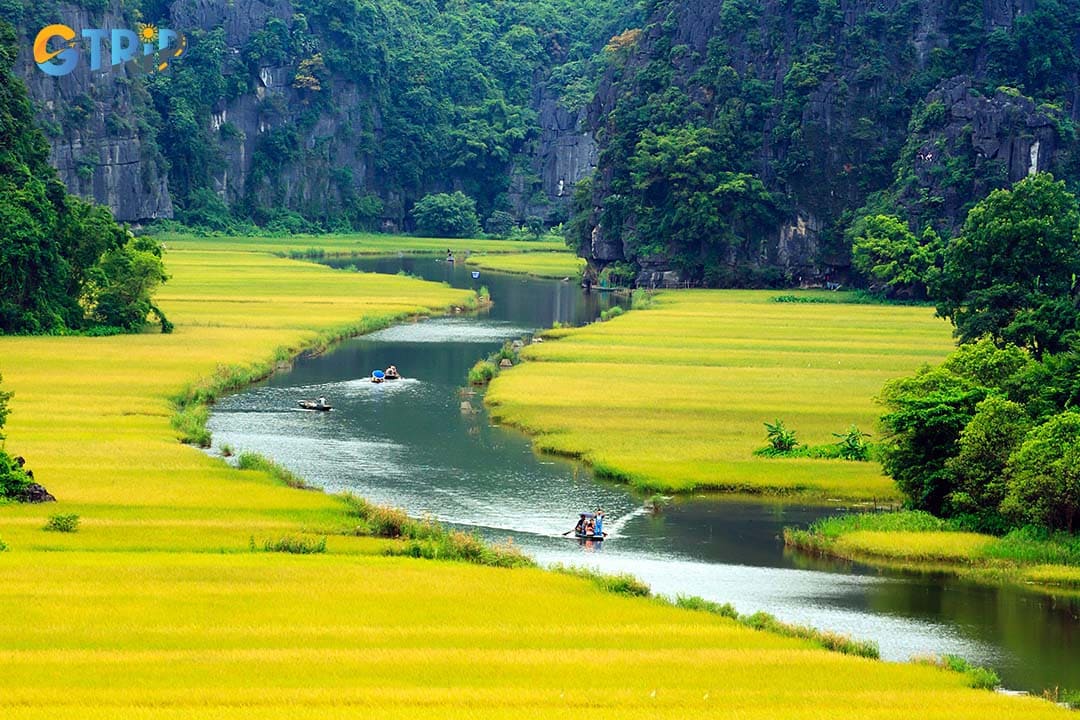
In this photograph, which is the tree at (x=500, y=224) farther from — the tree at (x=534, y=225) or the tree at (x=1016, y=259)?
the tree at (x=1016, y=259)

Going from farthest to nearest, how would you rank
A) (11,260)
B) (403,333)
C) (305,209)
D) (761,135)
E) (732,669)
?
1. (305,209)
2. (761,135)
3. (403,333)
4. (11,260)
5. (732,669)

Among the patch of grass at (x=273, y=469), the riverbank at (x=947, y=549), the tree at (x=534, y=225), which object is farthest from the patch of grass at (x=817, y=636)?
the tree at (x=534, y=225)

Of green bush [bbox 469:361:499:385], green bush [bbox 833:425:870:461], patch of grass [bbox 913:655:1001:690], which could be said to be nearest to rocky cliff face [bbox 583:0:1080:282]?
green bush [bbox 469:361:499:385]

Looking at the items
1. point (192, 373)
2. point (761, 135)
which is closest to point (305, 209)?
point (761, 135)

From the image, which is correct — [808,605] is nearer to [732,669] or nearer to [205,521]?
[732,669]

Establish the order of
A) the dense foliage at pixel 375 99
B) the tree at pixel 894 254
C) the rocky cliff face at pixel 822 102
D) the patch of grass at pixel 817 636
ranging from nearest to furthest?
the patch of grass at pixel 817 636 < the tree at pixel 894 254 < the rocky cliff face at pixel 822 102 < the dense foliage at pixel 375 99

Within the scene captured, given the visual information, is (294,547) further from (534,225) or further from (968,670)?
(534,225)

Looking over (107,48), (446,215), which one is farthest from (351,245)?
(107,48)
